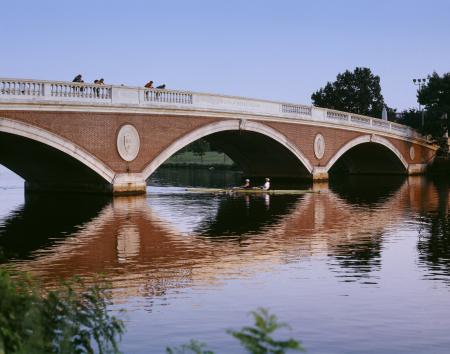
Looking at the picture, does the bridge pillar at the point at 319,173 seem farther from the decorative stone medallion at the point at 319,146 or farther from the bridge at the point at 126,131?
the decorative stone medallion at the point at 319,146

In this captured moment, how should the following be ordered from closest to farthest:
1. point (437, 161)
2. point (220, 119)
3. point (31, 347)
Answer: point (31, 347) < point (220, 119) < point (437, 161)

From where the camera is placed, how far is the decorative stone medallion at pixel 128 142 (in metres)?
31.4

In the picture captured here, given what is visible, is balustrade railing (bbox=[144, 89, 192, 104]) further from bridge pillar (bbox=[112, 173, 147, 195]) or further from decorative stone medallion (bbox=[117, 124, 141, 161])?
bridge pillar (bbox=[112, 173, 147, 195])

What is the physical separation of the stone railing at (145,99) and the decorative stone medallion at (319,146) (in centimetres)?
124

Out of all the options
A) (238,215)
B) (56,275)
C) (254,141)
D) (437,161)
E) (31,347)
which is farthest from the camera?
(437,161)

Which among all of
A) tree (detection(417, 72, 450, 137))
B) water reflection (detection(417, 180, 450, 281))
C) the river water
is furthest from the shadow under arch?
tree (detection(417, 72, 450, 137))

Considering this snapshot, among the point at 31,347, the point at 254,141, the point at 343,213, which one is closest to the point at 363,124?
the point at 254,141

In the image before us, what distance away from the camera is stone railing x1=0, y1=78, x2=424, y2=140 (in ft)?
89.4

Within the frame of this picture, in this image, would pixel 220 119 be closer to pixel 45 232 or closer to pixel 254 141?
pixel 254 141

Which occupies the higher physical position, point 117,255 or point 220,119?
point 220,119

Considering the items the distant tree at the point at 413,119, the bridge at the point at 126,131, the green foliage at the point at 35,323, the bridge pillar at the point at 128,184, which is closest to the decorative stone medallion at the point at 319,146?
the bridge at the point at 126,131

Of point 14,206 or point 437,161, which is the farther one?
point 437,161

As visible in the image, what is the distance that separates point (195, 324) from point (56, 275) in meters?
4.51

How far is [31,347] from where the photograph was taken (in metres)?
5.25
